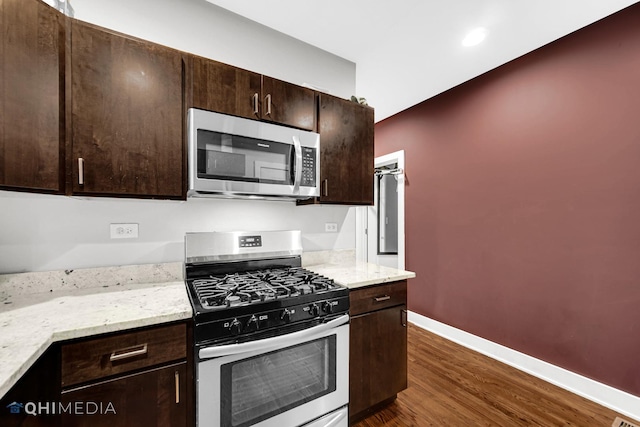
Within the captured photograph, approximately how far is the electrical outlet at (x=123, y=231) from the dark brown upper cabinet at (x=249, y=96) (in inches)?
32.3

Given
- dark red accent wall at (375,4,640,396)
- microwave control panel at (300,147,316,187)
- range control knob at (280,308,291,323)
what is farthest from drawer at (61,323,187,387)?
dark red accent wall at (375,4,640,396)

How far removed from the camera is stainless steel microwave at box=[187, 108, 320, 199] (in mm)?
1529

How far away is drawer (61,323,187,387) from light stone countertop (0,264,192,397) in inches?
1.9

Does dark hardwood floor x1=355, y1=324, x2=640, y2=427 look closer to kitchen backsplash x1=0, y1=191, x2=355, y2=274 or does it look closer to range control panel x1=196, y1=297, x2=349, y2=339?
range control panel x1=196, y1=297, x2=349, y2=339

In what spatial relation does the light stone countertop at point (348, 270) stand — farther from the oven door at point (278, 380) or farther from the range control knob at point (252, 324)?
the range control knob at point (252, 324)

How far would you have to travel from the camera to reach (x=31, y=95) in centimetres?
114

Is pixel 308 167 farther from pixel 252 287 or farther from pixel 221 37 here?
pixel 221 37

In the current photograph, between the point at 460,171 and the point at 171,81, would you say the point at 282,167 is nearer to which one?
the point at 171,81

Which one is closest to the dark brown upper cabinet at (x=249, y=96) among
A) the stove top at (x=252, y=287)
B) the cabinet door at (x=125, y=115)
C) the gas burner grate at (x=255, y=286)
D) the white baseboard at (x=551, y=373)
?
the cabinet door at (x=125, y=115)

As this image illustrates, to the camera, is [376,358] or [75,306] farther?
[376,358]

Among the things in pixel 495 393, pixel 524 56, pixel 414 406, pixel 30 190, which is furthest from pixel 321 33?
pixel 495 393

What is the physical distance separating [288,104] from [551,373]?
2961mm

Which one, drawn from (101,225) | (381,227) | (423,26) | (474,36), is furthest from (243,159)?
(381,227)

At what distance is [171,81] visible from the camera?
1492 millimetres
